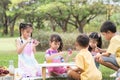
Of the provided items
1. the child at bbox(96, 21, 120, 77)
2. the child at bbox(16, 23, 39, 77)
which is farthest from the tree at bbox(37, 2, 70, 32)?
the child at bbox(96, 21, 120, 77)

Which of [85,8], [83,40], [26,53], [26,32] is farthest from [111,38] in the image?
[85,8]

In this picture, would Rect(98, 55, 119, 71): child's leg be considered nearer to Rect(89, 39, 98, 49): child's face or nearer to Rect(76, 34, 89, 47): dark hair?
Rect(89, 39, 98, 49): child's face

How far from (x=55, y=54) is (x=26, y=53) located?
21.3 inches

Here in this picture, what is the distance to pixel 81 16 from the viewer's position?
21.5 meters

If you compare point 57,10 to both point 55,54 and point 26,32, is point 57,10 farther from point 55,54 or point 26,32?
point 55,54

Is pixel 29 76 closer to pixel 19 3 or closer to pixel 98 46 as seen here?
pixel 98 46

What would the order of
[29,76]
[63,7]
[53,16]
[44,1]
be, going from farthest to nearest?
[44,1] < [53,16] < [63,7] < [29,76]

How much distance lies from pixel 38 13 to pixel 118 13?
5.66m

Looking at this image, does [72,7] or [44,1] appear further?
[44,1]

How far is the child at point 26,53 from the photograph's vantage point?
192 inches

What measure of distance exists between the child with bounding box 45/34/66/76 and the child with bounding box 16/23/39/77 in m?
0.24

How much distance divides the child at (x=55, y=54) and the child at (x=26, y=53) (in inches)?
9.5

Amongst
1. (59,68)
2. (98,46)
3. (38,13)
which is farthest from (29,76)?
(38,13)

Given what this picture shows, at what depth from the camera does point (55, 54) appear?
4707mm
